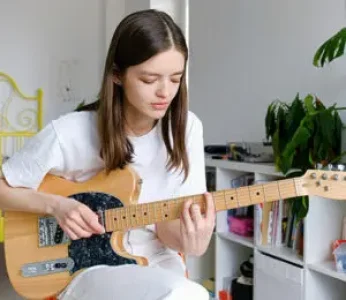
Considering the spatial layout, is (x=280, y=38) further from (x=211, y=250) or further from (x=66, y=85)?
(x=66, y=85)

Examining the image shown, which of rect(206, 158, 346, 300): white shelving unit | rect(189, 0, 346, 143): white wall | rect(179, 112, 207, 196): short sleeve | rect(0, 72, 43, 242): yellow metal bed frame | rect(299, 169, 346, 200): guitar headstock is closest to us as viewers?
rect(299, 169, 346, 200): guitar headstock

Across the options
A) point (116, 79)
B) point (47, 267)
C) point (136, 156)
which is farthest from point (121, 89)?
point (47, 267)

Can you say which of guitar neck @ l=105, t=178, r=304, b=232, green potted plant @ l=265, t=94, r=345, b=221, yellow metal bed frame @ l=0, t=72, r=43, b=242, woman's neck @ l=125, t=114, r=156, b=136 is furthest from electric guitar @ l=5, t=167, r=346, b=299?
yellow metal bed frame @ l=0, t=72, r=43, b=242

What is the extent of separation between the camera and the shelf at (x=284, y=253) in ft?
5.68

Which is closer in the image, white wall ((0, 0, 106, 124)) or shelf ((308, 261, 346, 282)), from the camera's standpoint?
shelf ((308, 261, 346, 282))

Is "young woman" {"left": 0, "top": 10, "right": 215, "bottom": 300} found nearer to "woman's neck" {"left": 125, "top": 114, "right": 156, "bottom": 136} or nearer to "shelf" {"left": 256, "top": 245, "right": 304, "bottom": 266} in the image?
"woman's neck" {"left": 125, "top": 114, "right": 156, "bottom": 136}

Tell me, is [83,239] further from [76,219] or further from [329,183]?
[329,183]

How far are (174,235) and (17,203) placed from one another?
0.37 m

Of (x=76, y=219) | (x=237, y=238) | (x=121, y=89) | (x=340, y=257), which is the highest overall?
(x=121, y=89)

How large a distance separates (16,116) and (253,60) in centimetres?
168

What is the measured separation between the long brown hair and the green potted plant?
51cm

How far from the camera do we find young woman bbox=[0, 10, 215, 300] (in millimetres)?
1065

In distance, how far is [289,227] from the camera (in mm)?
1852

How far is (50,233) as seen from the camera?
3.97 ft
